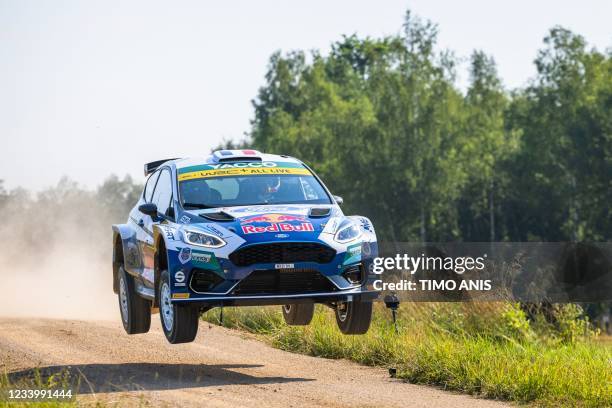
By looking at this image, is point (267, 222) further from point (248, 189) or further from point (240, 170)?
point (240, 170)

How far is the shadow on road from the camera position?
1098 centimetres

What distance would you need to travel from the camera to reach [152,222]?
12297mm

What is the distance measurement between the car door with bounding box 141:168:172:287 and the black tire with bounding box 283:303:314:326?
219 cm

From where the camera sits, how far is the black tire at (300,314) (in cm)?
1352

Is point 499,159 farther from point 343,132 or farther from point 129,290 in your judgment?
point 129,290

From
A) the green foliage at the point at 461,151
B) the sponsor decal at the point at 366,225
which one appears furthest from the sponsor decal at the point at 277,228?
the green foliage at the point at 461,151

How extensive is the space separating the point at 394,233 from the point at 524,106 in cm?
1566

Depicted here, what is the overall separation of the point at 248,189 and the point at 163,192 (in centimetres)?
130

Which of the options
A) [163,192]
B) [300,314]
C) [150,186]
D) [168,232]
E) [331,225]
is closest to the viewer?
[331,225]

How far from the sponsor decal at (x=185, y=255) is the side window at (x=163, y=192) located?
1.43m

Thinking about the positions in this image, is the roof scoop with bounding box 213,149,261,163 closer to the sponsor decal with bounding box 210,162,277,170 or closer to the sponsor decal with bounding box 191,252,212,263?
the sponsor decal with bounding box 210,162,277,170

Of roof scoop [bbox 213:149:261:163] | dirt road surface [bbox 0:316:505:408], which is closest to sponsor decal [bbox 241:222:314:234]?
dirt road surface [bbox 0:316:505:408]

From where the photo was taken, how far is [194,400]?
9938 mm

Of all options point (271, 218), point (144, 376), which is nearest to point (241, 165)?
point (271, 218)
